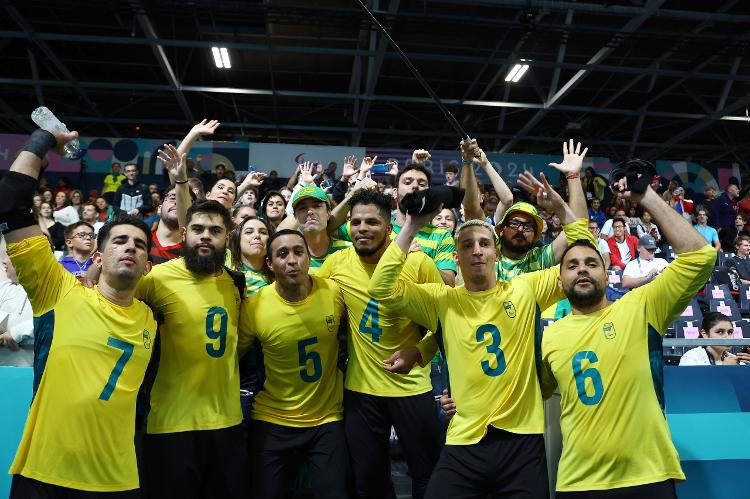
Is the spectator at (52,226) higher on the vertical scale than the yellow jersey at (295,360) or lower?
higher

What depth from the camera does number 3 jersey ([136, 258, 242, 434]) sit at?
10.8 ft

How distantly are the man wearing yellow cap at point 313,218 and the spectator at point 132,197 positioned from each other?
262 inches

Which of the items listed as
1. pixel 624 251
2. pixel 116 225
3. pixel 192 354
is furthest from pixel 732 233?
pixel 116 225

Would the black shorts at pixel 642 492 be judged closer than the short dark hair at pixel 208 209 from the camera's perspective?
Yes

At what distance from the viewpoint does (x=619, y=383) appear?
3.05 meters

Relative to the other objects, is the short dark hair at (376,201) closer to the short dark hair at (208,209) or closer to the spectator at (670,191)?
the short dark hair at (208,209)

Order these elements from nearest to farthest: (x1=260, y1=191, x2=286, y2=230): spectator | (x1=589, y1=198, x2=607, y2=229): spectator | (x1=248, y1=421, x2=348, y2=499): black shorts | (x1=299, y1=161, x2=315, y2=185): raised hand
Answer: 1. (x1=248, y1=421, x2=348, y2=499): black shorts
2. (x1=260, y1=191, x2=286, y2=230): spectator
3. (x1=299, y1=161, x2=315, y2=185): raised hand
4. (x1=589, y1=198, x2=607, y2=229): spectator

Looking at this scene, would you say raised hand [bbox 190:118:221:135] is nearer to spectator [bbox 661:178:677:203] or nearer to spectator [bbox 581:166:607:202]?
spectator [bbox 581:166:607:202]

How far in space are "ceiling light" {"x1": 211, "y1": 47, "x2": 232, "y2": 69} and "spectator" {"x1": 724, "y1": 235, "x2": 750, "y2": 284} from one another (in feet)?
39.3

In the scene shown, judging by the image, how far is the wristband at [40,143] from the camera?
3041mm

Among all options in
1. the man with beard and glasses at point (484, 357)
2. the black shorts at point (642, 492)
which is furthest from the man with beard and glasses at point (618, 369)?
the man with beard and glasses at point (484, 357)

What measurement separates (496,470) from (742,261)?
9557mm

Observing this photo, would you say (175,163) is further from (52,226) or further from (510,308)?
(52,226)

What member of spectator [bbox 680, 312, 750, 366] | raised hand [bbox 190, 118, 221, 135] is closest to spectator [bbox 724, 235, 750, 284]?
spectator [bbox 680, 312, 750, 366]
